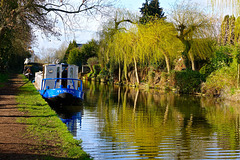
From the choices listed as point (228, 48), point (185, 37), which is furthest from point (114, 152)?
point (185, 37)

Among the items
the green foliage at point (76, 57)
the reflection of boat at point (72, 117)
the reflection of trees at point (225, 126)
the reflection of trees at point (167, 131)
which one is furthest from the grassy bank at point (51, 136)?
the green foliage at point (76, 57)

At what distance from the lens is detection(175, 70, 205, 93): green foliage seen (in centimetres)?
2845

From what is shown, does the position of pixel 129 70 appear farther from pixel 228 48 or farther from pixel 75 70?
pixel 75 70

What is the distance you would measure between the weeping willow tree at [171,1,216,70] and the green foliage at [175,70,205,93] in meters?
2.67

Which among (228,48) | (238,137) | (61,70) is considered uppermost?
(228,48)

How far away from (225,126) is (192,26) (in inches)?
753

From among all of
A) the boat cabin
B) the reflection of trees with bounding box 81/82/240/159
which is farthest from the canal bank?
the boat cabin

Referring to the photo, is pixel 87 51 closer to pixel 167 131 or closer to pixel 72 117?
pixel 72 117

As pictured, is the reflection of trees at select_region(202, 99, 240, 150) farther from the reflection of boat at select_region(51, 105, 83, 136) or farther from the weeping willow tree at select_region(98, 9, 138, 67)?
the weeping willow tree at select_region(98, 9, 138, 67)

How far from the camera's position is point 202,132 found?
456 inches

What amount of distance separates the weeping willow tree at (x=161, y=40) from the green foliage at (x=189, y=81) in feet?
13.4

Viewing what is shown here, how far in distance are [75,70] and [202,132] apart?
12.4 metres

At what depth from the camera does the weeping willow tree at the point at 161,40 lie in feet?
107

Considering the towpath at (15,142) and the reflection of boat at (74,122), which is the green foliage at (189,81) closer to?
the reflection of boat at (74,122)
